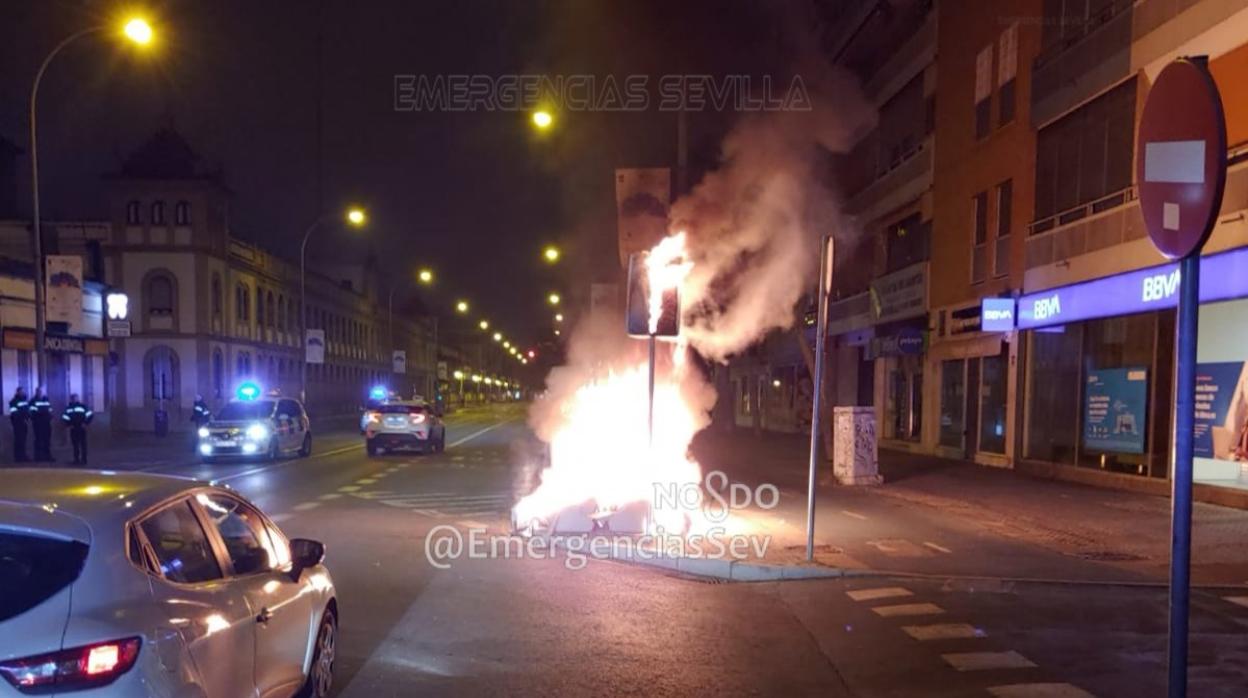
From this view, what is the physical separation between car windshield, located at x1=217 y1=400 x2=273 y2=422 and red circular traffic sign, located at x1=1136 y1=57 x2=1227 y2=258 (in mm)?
20750

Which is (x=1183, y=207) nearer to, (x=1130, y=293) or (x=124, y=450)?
(x=1130, y=293)

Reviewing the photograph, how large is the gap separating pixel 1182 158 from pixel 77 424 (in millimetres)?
21681

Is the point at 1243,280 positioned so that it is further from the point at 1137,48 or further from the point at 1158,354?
the point at 1137,48

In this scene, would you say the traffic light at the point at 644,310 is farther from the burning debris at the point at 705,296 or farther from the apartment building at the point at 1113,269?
the apartment building at the point at 1113,269

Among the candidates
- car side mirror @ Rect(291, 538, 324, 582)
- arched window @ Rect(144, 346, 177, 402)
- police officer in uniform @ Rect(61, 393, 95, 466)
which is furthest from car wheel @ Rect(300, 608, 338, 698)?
arched window @ Rect(144, 346, 177, 402)

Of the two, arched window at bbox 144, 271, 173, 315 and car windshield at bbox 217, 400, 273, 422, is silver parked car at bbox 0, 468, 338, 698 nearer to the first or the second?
car windshield at bbox 217, 400, 273, 422

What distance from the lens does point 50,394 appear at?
25125 millimetres

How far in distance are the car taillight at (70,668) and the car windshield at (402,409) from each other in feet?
68.1

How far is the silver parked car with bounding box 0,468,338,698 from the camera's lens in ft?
9.17

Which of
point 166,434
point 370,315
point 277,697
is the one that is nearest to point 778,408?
point 166,434

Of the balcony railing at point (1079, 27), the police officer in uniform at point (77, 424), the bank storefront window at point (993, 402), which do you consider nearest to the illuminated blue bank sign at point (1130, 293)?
the bank storefront window at point (993, 402)

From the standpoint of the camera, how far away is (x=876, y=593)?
7.72m

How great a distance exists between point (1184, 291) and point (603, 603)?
17.6 ft

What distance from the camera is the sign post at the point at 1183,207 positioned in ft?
9.92
